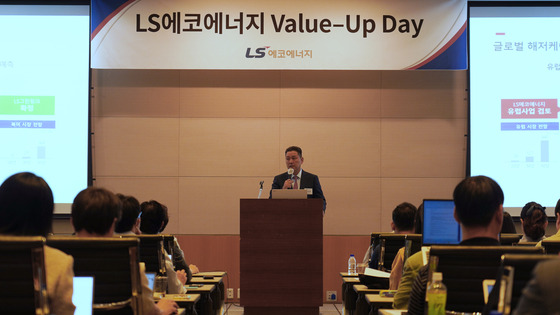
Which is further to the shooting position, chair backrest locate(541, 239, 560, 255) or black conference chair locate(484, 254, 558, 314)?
chair backrest locate(541, 239, 560, 255)

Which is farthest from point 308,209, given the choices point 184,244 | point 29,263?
point 29,263

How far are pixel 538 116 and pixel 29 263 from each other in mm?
6916

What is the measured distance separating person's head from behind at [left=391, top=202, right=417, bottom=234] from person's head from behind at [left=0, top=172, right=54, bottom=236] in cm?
344

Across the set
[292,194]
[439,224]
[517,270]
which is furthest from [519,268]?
[292,194]

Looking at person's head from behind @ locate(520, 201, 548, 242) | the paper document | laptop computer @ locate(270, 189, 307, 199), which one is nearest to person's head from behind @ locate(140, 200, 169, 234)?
laptop computer @ locate(270, 189, 307, 199)

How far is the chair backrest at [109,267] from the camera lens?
261 centimetres

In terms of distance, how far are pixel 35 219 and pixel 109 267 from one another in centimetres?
44

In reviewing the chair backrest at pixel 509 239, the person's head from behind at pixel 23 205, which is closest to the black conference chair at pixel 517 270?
the person's head from behind at pixel 23 205

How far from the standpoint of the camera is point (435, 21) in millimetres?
7844

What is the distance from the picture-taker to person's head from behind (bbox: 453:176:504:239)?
2.49 meters

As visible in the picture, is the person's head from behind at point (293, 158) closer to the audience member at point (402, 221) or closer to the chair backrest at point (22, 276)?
the audience member at point (402, 221)

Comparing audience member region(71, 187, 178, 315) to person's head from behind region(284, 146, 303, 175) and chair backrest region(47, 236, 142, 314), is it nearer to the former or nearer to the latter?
chair backrest region(47, 236, 142, 314)

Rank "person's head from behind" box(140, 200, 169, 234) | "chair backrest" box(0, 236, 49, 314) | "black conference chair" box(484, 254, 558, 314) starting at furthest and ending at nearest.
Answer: "person's head from behind" box(140, 200, 169, 234), "chair backrest" box(0, 236, 49, 314), "black conference chair" box(484, 254, 558, 314)

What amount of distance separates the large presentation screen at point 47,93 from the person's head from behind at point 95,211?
17.4ft
